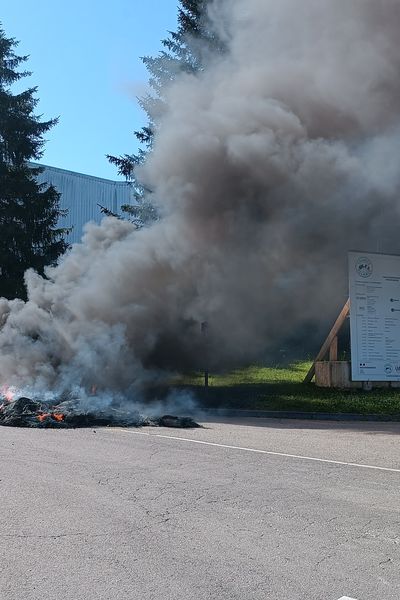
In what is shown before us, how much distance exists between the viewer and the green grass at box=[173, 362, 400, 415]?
1259cm

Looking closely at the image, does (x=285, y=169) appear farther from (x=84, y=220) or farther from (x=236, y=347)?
(x=84, y=220)

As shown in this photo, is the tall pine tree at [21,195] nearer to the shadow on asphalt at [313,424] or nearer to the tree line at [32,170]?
the tree line at [32,170]

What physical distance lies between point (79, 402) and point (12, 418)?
145 centimetres

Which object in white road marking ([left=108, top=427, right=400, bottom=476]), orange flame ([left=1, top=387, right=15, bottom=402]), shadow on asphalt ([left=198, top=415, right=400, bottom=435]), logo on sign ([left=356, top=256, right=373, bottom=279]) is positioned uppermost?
logo on sign ([left=356, top=256, right=373, bottom=279])

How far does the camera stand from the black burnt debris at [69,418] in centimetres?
995

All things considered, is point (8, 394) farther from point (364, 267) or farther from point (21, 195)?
point (21, 195)

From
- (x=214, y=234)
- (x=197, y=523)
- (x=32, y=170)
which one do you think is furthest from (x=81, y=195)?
(x=197, y=523)

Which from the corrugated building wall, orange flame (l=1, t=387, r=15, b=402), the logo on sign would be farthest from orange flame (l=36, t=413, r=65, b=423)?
the corrugated building wall

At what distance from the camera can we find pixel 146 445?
25.9ft

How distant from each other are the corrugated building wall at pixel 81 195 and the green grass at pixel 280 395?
17.2 metres

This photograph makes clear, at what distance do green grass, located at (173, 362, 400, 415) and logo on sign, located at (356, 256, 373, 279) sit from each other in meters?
2.90

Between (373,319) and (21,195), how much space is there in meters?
13.8

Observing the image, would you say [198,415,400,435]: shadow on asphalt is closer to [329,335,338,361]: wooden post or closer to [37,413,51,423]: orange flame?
[37,413,51,423]: orange flame

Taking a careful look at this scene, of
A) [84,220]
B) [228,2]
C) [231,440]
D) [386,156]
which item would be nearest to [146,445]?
[231,440]
